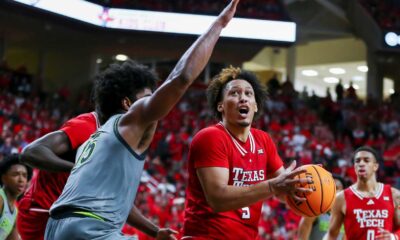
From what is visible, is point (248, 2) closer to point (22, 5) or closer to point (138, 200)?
point (22, 5)

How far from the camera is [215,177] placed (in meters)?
3.99

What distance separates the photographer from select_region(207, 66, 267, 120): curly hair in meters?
4.50

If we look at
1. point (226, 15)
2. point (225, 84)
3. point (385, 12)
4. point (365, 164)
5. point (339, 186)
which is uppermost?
point (385, 12)

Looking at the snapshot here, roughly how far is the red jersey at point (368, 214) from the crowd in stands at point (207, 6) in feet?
46.0

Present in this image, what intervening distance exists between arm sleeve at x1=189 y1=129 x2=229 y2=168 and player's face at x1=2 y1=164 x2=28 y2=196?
2.05 metres

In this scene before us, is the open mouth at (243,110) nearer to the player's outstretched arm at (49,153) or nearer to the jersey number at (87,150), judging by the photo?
the player's outstretched arm at (49,153)

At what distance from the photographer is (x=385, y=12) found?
22328 millimetres

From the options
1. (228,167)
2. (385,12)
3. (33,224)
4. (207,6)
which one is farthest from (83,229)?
(385,12)

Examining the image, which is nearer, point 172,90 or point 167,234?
point 172,90

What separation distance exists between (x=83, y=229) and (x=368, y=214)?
13.6 ft

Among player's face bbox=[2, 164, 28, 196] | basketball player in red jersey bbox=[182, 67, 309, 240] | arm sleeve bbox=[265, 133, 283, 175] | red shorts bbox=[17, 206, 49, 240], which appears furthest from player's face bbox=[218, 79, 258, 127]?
player's face bbox=[2, 164, 28, 196]

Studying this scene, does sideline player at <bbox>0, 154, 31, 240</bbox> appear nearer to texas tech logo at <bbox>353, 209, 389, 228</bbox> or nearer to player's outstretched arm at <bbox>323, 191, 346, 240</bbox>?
player's outstretched arm at <bbox>323, 191, 346, 240</bbox>

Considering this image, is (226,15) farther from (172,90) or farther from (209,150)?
(209,150)

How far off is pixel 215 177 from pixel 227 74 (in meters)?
0.83
